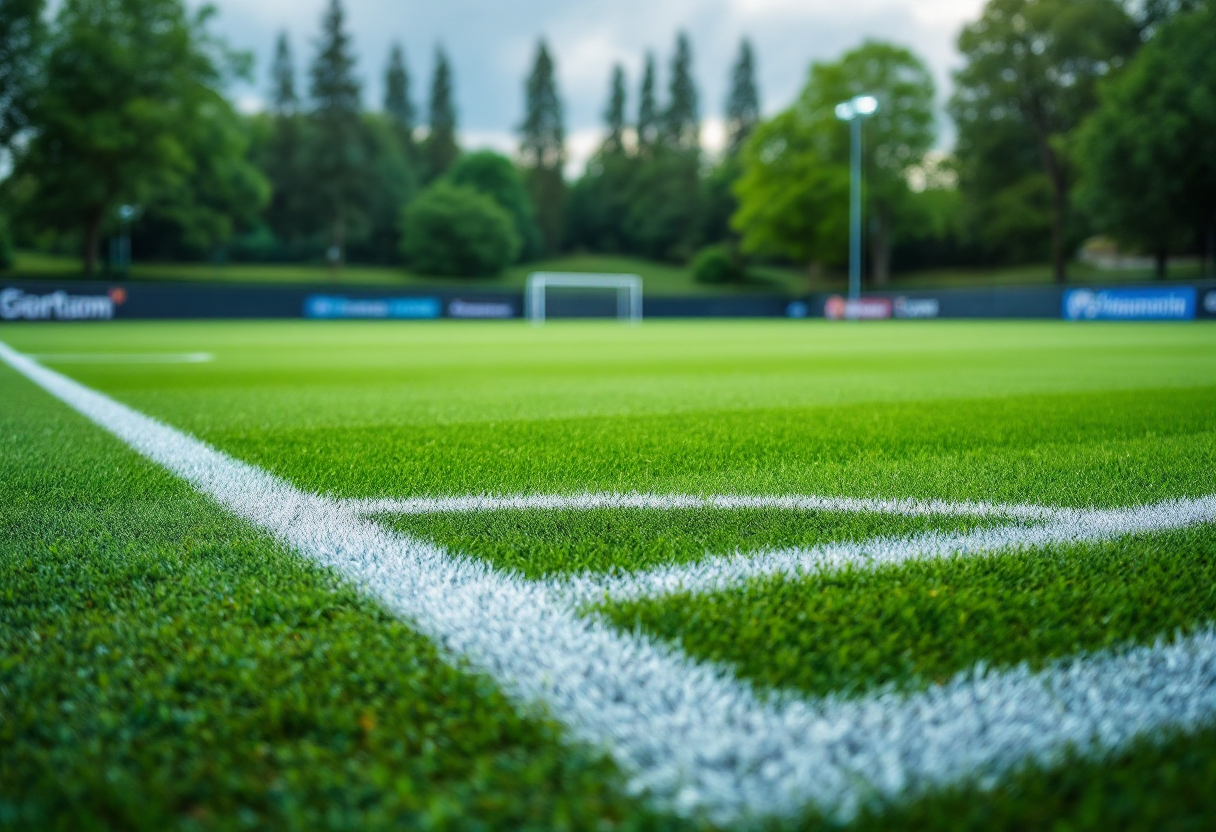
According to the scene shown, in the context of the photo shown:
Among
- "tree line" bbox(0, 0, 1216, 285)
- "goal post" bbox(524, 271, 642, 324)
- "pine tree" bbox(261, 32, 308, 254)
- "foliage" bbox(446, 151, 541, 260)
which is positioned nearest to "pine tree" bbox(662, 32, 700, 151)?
"tree line" bbox(0, 0, 1216, 285)

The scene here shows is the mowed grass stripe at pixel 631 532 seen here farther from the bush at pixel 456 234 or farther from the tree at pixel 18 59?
the bush at pixel 456 234

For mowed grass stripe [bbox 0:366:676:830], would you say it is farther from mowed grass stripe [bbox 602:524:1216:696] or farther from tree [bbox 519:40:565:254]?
tree [bbox 519:40:565:254]

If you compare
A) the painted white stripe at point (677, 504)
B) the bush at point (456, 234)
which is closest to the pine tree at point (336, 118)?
the bush at point (456, 234)

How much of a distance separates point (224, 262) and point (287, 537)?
6232cm

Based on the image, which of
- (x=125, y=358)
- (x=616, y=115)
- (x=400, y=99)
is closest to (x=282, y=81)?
(x=400, y=99)

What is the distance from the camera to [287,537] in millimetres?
2027

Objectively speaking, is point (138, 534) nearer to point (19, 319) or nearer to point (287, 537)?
point (287, 537)

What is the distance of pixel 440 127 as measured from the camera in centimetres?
7106

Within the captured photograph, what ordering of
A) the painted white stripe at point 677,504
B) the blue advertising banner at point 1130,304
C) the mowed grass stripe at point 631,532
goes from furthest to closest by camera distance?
the blue advertising banner at point 1130,304, the painted white stripe at point 677,504, the mowed grass stripe at point 631,532

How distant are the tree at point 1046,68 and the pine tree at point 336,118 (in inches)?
1408

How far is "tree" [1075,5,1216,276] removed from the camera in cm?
3322

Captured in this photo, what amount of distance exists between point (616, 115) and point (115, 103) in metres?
45.4

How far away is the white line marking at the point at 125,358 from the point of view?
8.55 m

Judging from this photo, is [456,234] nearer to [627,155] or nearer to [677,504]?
[627,155]
